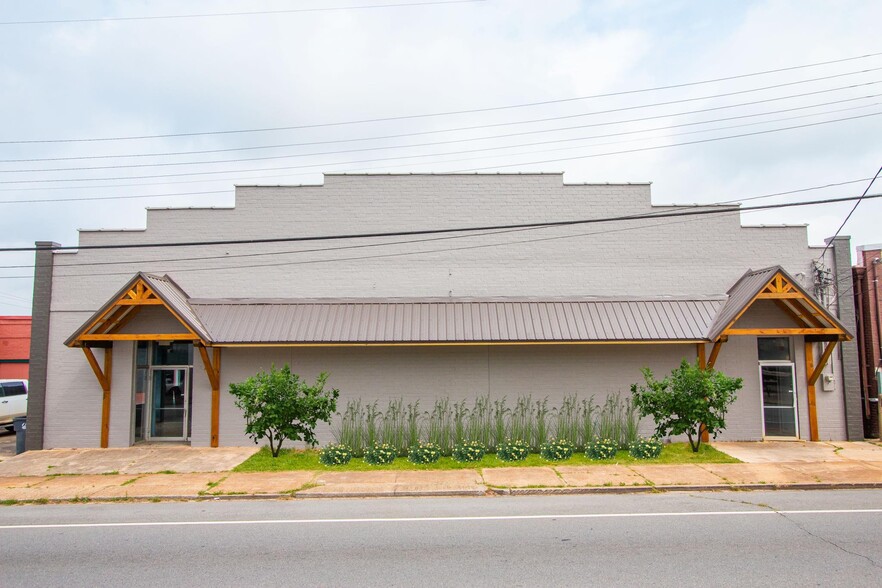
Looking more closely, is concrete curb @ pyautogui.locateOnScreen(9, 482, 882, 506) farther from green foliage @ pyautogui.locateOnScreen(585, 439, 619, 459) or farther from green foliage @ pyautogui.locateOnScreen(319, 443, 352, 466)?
green foliage @ pyautogui.locateOnScreen(585, 439, 619, 459)

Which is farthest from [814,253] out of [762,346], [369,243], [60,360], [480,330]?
[60,360]

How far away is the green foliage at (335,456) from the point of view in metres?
14.2

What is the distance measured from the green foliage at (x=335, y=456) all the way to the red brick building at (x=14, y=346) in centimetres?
2168

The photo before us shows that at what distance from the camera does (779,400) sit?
55.4 ft

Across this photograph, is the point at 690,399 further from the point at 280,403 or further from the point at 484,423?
the point at 280,403

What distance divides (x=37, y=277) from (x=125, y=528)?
10.8 meters

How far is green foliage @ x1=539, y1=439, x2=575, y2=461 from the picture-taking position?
565 inches

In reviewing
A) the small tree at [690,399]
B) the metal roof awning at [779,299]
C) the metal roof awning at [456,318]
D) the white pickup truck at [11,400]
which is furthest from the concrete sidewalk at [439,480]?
the white pickup truck at [11,400]

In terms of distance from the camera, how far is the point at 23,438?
54.4 ft

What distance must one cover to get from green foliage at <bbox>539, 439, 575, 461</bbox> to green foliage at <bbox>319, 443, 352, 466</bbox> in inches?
172

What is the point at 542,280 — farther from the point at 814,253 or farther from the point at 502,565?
the point at 502,565

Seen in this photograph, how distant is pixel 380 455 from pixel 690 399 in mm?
7005

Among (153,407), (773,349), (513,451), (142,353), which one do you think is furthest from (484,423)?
(142,353)

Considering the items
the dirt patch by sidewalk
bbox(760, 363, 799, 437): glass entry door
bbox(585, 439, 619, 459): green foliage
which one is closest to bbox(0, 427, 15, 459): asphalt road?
the dirt patch by sidewalk
